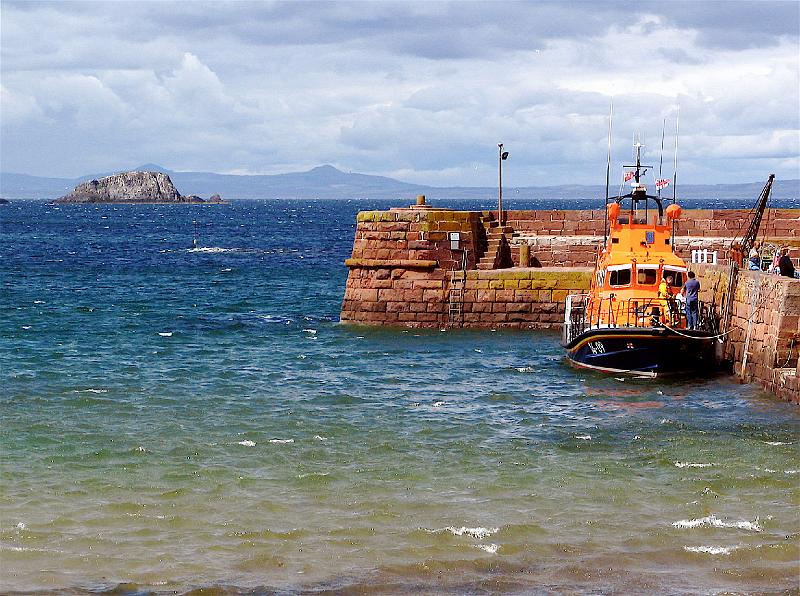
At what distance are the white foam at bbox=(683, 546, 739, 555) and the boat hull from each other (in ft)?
38.1

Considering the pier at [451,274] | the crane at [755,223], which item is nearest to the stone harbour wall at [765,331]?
the crane at [755,223]

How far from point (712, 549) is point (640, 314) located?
12950mm

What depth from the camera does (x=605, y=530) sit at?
48.0ft

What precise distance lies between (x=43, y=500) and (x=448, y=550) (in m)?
5.81

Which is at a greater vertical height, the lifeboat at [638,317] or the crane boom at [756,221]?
the crane boom at [756,221]

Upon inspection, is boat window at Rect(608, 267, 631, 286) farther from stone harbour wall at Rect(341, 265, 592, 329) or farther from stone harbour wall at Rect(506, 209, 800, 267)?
stone harbour wall at Rect(506, 209, 800, 267)

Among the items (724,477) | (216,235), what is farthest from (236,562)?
(216,235)

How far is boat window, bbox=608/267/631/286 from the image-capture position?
89.5 feet

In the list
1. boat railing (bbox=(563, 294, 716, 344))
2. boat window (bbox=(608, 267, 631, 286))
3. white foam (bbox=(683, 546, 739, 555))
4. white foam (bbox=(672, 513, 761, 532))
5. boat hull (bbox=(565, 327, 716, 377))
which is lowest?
white foam (bbox=(683, 546, 739, 555))

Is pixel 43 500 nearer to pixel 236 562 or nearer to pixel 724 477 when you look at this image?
pixel 236 562

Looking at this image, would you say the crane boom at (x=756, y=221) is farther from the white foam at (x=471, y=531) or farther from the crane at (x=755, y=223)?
the white foam at (x=471, y=531)

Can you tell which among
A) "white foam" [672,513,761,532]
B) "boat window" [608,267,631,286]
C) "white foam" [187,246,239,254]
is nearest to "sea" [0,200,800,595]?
"white foam" [672,513,761,532]

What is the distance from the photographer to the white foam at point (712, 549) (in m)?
13.8

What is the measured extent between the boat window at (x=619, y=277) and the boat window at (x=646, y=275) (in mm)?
228
